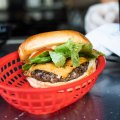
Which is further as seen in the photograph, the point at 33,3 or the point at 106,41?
the point at 33,3

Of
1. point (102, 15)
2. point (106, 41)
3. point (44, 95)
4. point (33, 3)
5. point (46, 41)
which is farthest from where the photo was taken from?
point (33, 3)

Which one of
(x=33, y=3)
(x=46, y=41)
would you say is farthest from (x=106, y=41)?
(x=33, y=3)

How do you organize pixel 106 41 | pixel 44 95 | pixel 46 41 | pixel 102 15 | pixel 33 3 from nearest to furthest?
pixel 44 95
pixel 46 41
pixel 106 41
pixel 102 15
pixel 33 3

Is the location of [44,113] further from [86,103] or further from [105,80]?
[105,80]

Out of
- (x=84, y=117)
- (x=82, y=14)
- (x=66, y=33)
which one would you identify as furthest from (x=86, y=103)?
(x=82, y=14)

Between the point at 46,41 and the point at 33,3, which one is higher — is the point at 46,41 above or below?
above

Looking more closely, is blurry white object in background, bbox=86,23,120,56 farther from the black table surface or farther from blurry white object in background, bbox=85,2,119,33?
blurry white object in background, bbox=85,2,119,33

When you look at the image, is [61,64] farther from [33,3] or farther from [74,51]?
[33,3]
